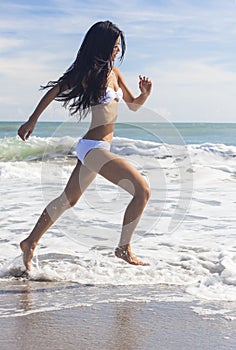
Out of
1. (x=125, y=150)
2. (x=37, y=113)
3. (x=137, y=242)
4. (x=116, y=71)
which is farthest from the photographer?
→ (x=125, y=150)

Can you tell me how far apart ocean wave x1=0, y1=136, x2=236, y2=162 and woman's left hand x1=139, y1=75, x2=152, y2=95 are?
12.7 m

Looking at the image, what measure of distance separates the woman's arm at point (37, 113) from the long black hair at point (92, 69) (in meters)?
0.05

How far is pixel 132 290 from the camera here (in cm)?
407

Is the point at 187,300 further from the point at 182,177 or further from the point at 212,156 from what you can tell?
the point at 212,156

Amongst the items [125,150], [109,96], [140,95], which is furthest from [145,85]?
[125,150]

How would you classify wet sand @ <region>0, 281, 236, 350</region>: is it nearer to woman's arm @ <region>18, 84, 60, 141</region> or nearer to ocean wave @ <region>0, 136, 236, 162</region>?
woman's arm @ <region>18, 84, 60, 141</region>

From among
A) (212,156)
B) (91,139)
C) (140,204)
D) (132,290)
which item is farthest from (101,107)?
(212,156)

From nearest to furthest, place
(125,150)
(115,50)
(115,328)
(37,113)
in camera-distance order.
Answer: (115,328) → (37,113) → (115,50) → (125,150)

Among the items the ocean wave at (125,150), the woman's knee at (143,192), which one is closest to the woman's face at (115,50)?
the woman's knee at (143,192)

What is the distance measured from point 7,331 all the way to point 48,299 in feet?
2.26

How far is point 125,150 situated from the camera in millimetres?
19031

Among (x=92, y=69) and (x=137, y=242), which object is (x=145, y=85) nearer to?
(x=92, y=69)

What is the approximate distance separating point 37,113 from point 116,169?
0.66 meters

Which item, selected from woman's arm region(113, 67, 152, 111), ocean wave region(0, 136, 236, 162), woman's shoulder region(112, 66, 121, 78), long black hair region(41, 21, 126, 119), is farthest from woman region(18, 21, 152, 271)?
ocean wave region(0, 136, 236, 162)
